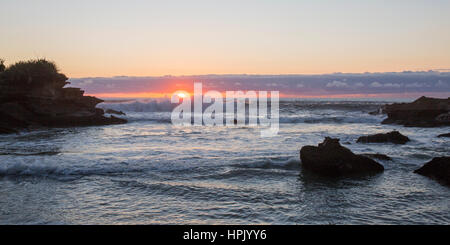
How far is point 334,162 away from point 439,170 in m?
2.37

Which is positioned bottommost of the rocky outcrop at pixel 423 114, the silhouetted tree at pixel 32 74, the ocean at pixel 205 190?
the ocean at pixel 205 190

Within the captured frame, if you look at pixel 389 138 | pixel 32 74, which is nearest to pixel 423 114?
pixel 389 138

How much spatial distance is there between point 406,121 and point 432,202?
19204mm

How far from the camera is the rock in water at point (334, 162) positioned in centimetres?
813

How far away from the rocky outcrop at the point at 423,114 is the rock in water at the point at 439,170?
14.7 m

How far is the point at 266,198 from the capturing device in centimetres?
630

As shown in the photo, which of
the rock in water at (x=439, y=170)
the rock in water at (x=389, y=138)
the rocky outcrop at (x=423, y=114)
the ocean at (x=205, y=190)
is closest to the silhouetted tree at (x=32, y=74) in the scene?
the ocean at (x=205, y=190)

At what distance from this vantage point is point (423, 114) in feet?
75.0

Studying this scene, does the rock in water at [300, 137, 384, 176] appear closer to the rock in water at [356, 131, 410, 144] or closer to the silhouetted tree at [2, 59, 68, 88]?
the rock in water at [356, 131, 410, 144]

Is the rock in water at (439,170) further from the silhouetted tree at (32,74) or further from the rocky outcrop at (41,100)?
the silhouetted tree at (32,74)

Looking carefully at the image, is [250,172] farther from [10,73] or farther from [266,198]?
[10,73]

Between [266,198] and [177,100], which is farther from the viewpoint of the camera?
[177,100]

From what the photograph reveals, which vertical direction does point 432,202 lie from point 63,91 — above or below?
below
